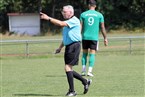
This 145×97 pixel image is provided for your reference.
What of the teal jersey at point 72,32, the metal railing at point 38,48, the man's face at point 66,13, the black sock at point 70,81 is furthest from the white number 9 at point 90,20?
the metal railing at point 38,48

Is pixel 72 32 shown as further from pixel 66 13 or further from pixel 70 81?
pixel 70 81

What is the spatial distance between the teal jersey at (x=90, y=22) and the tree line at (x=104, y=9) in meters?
47.9

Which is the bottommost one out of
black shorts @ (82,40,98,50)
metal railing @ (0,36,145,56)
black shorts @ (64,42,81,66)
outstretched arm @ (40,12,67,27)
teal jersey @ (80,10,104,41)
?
metal railing @ (0,36,145,56)

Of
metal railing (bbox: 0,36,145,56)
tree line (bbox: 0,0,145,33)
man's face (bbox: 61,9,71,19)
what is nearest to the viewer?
man's face (bbox: 61,9,71,19)

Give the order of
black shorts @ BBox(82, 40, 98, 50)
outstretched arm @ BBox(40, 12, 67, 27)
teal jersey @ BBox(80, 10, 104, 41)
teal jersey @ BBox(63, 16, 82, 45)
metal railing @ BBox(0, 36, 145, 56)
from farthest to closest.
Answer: metal railing @ BBox(0, 36, 145, 56)
black shorts @ BBox(82, 40, 98, 50)
teal jersey @ BBox(80, 10, 104, 41)
teal jersey @ BBox(63, 16, 82, 45)
outstretched arm @ BBox(40, 12, 67, 27)

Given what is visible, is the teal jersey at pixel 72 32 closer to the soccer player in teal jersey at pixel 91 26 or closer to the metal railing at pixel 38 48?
the soccer player in teal jersey at pixel 91 26

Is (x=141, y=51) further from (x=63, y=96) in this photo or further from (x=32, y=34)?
(x=32, y=34)

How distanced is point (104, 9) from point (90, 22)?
50416mm

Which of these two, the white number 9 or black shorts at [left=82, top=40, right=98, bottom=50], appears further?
black shorts at [left=82, top=40, right=98, bottom=50]

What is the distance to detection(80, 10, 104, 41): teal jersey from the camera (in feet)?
42.3

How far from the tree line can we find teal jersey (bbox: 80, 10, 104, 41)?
47.9 meters

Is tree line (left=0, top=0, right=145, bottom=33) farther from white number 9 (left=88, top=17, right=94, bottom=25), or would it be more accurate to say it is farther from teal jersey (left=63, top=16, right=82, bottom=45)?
teal jersey (left=63, top=16, right=82, bottom=45)

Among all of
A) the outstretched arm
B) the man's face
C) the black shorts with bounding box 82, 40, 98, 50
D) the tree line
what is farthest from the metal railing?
the tree line

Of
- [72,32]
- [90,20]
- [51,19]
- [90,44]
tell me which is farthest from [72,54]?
[90,44]
